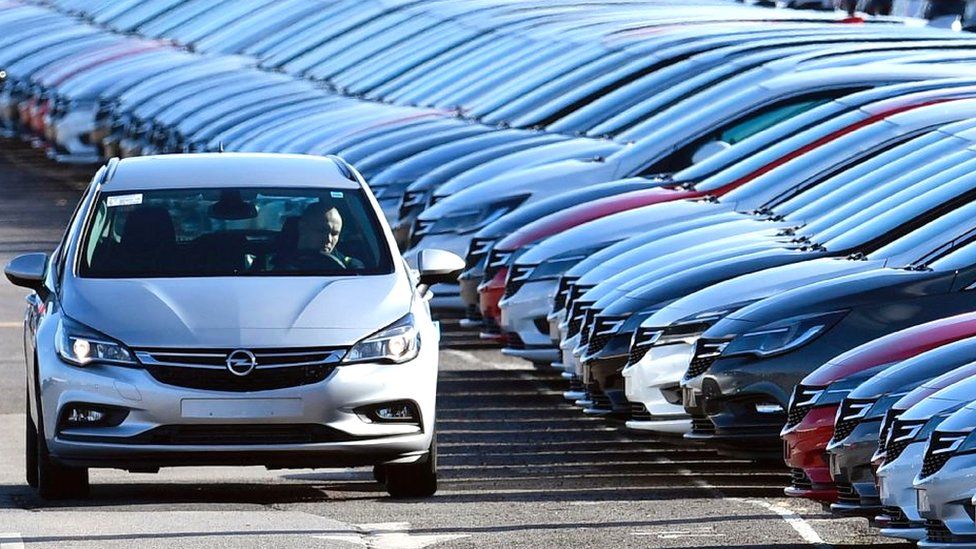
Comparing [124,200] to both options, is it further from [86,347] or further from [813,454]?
[813,454]

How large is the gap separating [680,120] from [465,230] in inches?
56.0

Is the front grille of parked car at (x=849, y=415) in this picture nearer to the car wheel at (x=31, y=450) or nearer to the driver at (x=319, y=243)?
the driver at (x=319, y=243)

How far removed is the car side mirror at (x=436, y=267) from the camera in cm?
1115

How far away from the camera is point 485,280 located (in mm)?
14844

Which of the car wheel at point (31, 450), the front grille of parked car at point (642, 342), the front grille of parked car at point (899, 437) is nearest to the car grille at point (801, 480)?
the front grille of parked car at point (899, 437)

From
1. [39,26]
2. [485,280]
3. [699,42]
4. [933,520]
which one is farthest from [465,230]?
[39,26]

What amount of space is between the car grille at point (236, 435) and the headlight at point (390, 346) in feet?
0.97

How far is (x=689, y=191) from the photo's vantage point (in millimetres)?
14930

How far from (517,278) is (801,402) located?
4467mm

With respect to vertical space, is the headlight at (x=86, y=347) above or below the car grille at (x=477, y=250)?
above

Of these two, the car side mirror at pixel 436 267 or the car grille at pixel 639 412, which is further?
the car grille at pixel 639 412

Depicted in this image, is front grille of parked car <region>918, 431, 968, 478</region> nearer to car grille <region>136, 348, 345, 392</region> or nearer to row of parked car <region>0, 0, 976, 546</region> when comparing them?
row of parked car <region>0, 0, 976, 546</region>

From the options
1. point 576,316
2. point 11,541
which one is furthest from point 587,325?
point 11,541

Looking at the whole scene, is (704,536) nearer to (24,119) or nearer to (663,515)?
(663,515)
